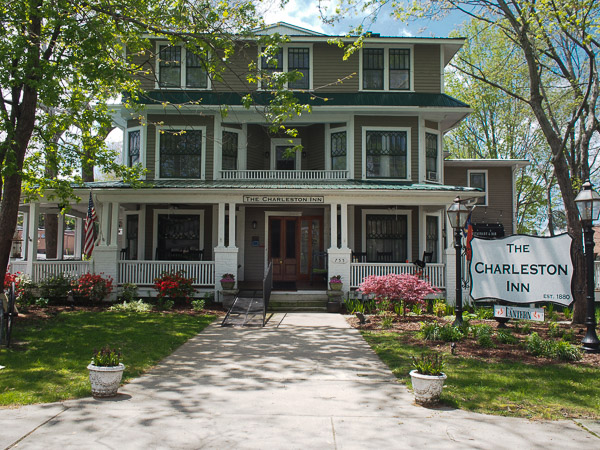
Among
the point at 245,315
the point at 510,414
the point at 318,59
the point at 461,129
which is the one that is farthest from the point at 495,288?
the point at 461,129

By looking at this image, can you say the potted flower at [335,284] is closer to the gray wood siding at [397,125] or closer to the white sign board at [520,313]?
the gray wood siding at [397,125]

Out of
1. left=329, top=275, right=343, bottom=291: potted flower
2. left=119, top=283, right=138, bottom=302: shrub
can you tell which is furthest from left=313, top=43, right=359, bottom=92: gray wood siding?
left=119, top=283, right=138, bottom=302: shrub

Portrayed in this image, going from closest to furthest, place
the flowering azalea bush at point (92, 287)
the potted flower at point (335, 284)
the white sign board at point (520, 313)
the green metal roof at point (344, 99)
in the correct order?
the white sign board at point (520, 313) → the potted flower at point (335, 284) → the flowering azalea bush at point (92, 287) → the green metal roof at point (344, 99)

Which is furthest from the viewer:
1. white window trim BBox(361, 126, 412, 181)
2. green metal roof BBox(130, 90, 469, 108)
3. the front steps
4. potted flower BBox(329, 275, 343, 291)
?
white window trim BBox(361, 126, 412, 181)

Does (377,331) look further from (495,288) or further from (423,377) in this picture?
(423,377)

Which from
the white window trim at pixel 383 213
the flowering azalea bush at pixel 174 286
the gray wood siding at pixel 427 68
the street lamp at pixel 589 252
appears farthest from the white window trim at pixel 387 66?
the street lamp at pixel 589 252

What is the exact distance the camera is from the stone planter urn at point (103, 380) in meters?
5.97

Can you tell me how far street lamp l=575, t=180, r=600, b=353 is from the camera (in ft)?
28.5

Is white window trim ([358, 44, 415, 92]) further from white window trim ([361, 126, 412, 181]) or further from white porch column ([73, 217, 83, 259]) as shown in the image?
white porch column ([73, 217, 83, 259])

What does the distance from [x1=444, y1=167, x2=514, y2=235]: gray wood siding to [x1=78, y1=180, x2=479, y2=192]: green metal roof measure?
6.29m

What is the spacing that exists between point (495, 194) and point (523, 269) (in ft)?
42.6

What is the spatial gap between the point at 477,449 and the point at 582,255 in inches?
382

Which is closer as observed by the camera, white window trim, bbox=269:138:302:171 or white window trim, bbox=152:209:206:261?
white window trim, bbox=152:209:206:261

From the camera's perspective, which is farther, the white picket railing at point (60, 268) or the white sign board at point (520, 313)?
the white picket railing at point (60, 268)
